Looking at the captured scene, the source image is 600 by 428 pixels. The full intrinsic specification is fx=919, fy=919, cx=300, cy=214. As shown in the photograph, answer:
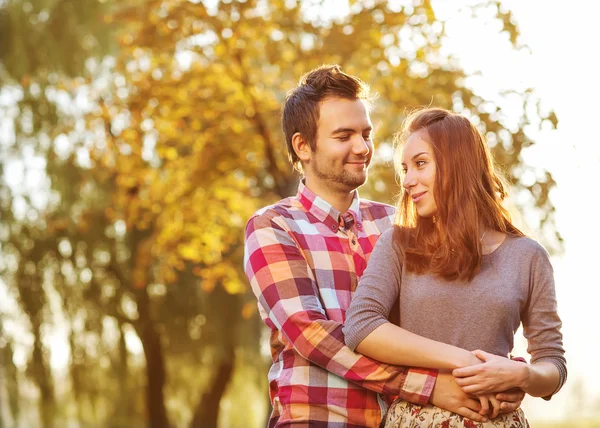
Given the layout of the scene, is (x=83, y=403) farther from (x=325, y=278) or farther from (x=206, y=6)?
(x=325, y=278)

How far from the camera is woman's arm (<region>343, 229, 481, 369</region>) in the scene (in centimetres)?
244

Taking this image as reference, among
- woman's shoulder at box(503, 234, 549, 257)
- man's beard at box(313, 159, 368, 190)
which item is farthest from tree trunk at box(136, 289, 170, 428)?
woman's shoulder at box(503, 234, 549, 257)

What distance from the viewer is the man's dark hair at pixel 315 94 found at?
9.80 ft

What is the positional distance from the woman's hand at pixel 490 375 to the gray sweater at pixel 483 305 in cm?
11

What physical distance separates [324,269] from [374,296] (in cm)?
31

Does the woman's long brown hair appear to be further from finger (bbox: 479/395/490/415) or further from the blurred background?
the blurred background

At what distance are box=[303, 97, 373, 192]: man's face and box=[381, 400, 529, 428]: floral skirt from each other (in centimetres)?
75

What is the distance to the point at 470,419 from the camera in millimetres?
2447

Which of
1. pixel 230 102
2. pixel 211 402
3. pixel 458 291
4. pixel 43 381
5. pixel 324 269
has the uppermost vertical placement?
pixel 230 102

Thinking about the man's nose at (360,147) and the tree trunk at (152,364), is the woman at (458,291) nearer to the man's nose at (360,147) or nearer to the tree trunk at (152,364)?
the man's nose at (360,147)

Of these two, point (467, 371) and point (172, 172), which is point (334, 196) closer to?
point (467, 371)

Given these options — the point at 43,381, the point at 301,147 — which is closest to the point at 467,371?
the point at 301,147

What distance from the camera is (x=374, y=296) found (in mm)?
2523

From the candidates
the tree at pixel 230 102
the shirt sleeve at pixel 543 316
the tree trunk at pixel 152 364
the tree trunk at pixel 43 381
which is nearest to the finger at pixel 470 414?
the shirt sleeve at pixel 543 316
